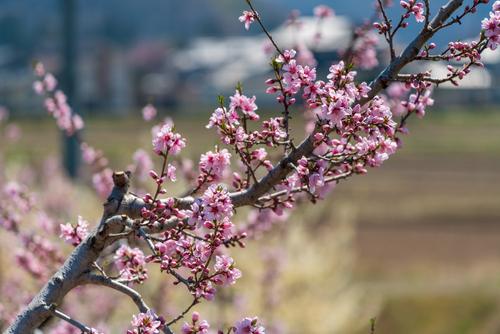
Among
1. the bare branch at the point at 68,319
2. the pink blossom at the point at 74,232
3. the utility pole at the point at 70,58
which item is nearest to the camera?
the bare branch at the point at 68,319

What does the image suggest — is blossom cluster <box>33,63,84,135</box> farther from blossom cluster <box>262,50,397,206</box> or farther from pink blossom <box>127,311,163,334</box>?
pink blossom <box>127,311,163,334</box>

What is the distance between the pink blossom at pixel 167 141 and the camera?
4.62 meters

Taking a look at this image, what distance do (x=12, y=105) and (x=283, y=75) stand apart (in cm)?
10631

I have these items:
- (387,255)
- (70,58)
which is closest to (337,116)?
(70,58)

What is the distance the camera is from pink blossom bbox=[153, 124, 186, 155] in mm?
4621

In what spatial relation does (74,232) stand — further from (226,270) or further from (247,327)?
(247,327)

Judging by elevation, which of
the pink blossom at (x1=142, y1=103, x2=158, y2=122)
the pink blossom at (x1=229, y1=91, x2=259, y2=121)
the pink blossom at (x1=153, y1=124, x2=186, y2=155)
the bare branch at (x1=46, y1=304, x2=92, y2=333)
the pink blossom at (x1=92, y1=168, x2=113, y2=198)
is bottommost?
the bare branch at (x1=46, y1=304, x2=92, y2=333)

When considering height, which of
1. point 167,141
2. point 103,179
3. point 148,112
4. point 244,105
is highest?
point 148,112

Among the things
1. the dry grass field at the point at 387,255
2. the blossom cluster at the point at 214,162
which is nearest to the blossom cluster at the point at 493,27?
the blossom cluster at the point at 214,162

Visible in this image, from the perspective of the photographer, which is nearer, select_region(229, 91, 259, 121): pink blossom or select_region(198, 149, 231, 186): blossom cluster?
select_region(198, 149, 231, 186): blossom cluster

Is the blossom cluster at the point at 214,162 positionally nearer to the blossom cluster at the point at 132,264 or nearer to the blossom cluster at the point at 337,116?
the blossom cluster at the point at 337,116

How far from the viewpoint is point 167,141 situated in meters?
4.64

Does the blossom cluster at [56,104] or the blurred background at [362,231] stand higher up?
the blurred background at [362,231]

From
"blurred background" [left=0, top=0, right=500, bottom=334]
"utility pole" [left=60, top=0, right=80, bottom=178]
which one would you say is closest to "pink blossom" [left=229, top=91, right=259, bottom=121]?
"blurred background" [left=0, top=0, right=500, bottom=334]
